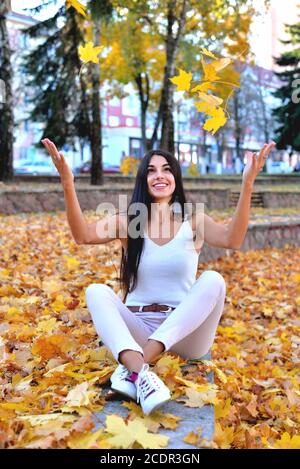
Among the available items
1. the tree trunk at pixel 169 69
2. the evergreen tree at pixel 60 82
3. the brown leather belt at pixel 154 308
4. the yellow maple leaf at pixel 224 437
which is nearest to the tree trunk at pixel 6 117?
the evergreen tree at pixel 60 82

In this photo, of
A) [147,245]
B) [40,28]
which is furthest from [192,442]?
[40,28]

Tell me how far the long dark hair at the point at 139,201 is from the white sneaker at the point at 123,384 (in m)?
0.69

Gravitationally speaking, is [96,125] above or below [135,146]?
below

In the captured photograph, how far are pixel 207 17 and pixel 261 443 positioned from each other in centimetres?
1874

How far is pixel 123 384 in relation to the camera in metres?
2.66

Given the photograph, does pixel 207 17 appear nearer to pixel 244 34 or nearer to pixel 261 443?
pixel 244 34

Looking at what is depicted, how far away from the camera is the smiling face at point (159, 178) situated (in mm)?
3373

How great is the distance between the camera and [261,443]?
2.76 m

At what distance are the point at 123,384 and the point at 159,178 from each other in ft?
3.73

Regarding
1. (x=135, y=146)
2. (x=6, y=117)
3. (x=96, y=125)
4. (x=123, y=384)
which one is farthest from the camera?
(x=135, y=146)

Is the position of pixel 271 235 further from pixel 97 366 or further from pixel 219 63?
pixel 219 63

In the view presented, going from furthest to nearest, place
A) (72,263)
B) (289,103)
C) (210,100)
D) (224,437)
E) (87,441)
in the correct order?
(289,103) < (72,263) < (210,100) < (224,437) < (87,441)

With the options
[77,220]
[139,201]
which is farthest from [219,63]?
[77,220]

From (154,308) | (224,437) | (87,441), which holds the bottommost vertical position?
(224,437)
